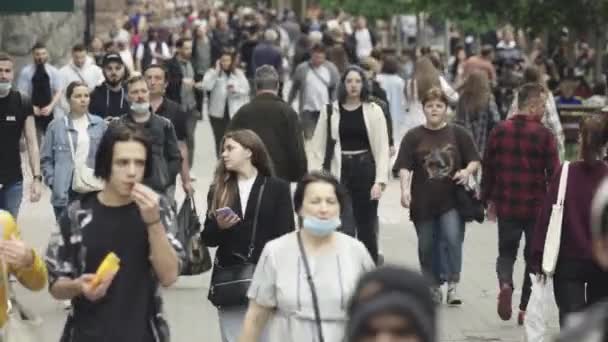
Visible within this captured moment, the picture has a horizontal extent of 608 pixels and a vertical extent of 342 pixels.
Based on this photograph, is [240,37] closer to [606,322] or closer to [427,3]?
[427,3]

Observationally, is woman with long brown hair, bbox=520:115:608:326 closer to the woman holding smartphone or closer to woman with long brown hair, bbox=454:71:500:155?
the woman holding smartphone

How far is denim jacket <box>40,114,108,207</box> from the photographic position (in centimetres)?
1253

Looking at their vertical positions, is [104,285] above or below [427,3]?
below

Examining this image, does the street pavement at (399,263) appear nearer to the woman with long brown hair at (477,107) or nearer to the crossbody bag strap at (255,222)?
the woman with long brown hair at (477,107)

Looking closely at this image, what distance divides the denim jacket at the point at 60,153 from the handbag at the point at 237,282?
3.83 meters

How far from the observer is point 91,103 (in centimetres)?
1395

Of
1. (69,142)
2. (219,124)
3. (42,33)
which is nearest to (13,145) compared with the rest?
(69,142)

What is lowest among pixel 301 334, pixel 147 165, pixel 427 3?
pixel 301 334

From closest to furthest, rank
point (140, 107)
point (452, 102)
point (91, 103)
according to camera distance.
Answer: point (140, 107) < point (91, 103) < point (452, 102)

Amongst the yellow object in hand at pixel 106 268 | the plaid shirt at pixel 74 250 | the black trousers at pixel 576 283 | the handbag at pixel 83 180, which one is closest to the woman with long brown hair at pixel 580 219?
the black trousers at pixel 576 283

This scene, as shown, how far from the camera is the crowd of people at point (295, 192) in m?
6.68

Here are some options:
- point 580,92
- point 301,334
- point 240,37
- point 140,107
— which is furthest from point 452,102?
point 240,37

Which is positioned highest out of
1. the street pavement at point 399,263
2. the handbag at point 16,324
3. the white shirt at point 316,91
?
the white shirt at point 316,91

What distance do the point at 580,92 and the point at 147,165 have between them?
19.2m
